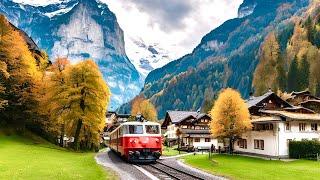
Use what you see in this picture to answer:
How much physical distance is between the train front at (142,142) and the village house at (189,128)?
6467cm

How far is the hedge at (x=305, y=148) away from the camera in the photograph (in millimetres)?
62312

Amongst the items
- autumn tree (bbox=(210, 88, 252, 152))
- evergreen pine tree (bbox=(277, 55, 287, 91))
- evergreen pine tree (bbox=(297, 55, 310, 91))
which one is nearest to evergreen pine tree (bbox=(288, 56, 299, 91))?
evergreen pine tree (bbox=(297, 55, 310, 91))

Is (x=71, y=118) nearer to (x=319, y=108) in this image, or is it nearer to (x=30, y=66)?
(x=30, y=66)

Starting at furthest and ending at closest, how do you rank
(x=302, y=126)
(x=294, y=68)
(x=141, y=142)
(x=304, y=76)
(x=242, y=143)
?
(x=294, y=68) → (x=304, y=76) → (x=242, y=143) → (x=302, y=126) → (x=141, y=142)

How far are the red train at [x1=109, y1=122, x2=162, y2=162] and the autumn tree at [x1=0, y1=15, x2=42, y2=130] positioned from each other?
28889mm

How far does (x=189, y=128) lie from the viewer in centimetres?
12938

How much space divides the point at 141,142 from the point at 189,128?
8481 cm

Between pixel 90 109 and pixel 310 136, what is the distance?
36.5 meters

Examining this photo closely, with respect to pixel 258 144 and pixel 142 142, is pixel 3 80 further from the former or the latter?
pixel 258 144

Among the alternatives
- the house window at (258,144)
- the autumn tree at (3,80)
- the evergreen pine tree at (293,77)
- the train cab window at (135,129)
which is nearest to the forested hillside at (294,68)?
the evergreen pine tree at (293,77)

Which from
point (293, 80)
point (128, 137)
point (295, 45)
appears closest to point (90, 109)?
point (128, 137)

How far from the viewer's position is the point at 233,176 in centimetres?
3594

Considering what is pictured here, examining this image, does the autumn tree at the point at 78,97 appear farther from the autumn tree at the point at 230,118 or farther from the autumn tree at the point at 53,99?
the autumn tree at the point at 230,118

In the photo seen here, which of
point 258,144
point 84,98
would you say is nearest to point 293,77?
point 258,144
